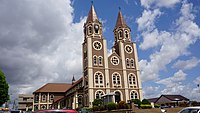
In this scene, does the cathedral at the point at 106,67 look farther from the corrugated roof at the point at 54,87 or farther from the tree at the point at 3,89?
the corrugated roof at the point at 54,87

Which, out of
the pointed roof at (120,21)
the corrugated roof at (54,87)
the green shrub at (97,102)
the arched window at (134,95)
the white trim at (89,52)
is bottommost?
the green shrub at (97,102)

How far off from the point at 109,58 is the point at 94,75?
22.0 ft

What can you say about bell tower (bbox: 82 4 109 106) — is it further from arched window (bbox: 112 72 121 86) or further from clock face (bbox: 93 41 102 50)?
arched window (bbox: 112 72 121 86)

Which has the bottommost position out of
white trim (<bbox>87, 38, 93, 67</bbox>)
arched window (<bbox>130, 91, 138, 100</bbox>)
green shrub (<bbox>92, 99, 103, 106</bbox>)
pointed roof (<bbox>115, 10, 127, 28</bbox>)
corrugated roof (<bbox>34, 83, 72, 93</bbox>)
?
green shrub (<bbox>92, 99, 103, 106</bbox>)

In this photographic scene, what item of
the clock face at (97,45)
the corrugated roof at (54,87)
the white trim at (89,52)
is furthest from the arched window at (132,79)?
the corrugated roof at (54,87)

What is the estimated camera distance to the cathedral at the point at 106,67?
52969mm

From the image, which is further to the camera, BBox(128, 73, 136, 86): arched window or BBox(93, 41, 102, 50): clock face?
BBox(128, 73, 136, 86): arched window

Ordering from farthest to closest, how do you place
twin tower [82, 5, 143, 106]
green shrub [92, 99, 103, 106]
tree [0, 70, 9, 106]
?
twin tower [82, 5, 143, 106]
green shrub [92, 99, 103, 106]
tree [0, 70, 9, 106]

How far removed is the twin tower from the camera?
2080 inches

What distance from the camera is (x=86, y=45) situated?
187 feet

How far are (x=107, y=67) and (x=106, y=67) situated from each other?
301 mm

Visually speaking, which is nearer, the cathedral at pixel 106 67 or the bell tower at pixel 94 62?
the bell tower at pixel 94 62

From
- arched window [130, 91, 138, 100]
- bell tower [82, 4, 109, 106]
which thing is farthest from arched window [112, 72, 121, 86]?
arched window [130, 91, 138, 100]

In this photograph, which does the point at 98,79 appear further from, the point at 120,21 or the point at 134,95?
the point at 120,21
